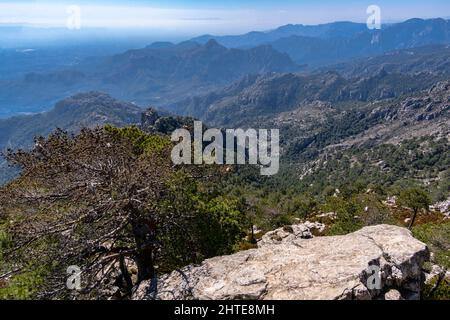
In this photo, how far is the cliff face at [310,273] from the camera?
52.6 feet

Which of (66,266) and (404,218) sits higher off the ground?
(66,266)

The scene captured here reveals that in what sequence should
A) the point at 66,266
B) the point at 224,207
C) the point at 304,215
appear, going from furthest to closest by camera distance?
the point at 304,215, the point at 224,207, the point at 66,266

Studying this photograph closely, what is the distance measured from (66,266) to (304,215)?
252 ft

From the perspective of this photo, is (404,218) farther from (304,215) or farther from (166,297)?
(166,297)

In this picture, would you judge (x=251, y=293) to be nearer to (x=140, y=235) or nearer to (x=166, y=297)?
(x=166, y=297)

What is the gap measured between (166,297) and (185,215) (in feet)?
18.9

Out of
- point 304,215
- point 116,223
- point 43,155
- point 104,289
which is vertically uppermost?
point 43,155

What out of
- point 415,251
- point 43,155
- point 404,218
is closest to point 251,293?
point 415,251

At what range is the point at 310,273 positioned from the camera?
16875 millimetres

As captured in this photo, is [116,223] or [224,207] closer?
[116,223]

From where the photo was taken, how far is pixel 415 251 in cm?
1889

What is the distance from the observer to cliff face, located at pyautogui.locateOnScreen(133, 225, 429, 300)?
16.0 m
